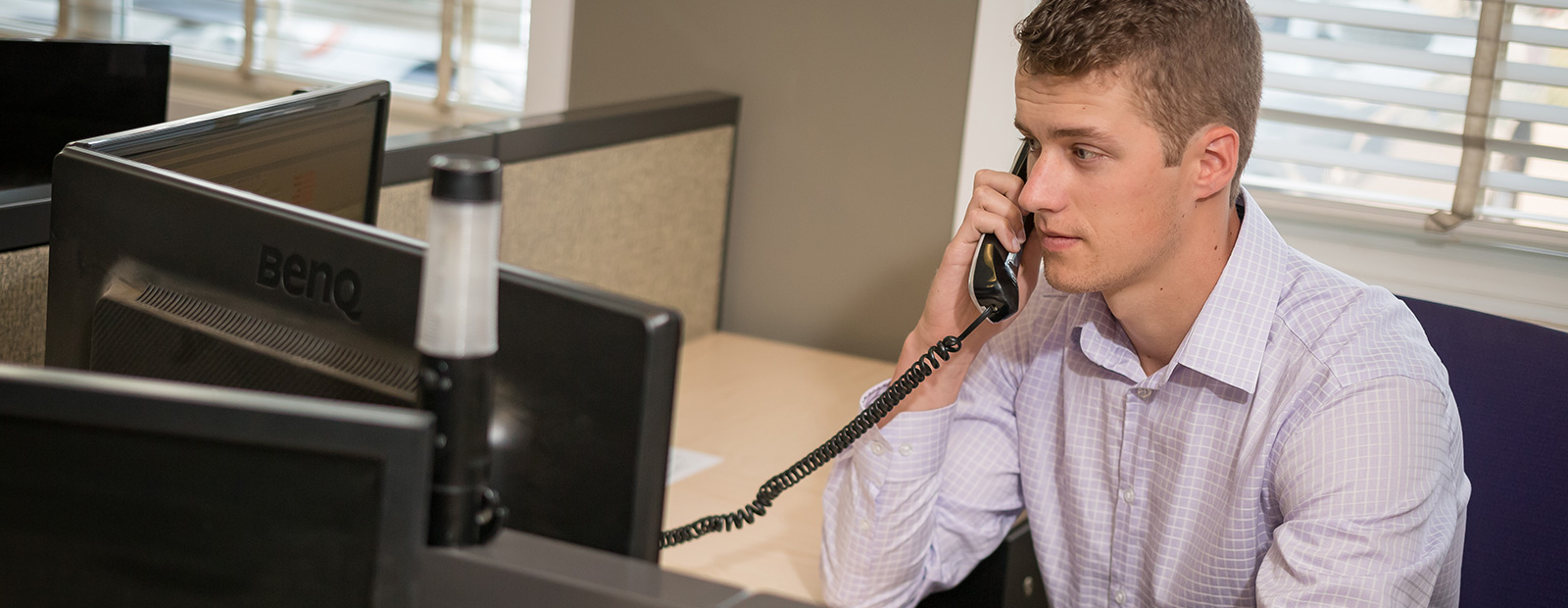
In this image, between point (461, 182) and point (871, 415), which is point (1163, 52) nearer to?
point (871, 415)

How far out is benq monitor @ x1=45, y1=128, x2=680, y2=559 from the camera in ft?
1.65

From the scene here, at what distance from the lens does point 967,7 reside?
5.94 feet

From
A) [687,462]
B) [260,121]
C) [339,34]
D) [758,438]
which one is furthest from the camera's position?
[339,34]

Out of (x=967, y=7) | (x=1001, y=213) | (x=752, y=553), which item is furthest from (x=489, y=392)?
(x=967, y=7)

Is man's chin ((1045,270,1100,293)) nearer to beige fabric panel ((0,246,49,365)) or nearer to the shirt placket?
the shirt placket

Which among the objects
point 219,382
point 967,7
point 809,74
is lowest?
point 219,382

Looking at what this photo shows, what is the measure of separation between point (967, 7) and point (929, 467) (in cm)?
94

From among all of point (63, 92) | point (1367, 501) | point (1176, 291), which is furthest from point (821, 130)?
point (1367, 501)

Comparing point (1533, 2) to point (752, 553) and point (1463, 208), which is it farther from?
point (752, 553)

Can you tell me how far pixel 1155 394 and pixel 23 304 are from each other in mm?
880

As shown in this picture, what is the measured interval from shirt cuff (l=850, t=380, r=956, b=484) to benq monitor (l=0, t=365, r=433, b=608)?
0.70m

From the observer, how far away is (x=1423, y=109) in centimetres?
173

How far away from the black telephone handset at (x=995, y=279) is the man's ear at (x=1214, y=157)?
15 cm

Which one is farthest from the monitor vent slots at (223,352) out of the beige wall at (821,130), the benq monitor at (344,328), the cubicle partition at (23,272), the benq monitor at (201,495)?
the beige wall at (821,130)
